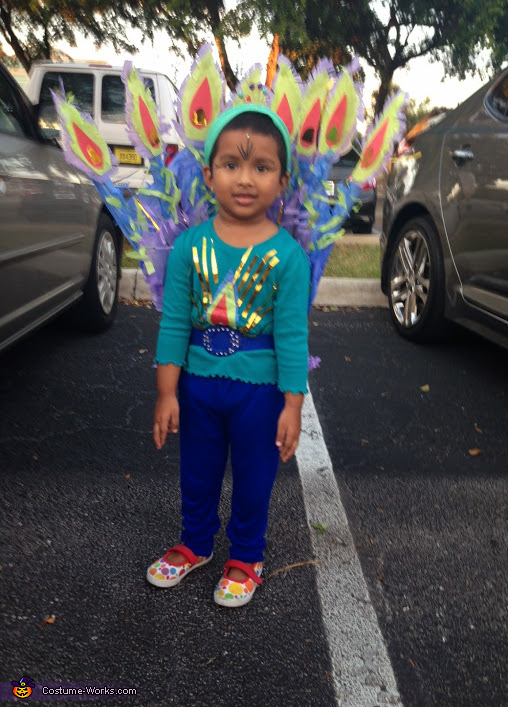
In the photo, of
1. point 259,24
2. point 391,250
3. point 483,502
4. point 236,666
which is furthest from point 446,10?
point 236,666

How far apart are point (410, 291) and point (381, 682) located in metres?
3.14

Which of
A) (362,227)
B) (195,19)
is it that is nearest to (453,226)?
(362,227)

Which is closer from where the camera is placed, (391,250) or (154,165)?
(154,165)

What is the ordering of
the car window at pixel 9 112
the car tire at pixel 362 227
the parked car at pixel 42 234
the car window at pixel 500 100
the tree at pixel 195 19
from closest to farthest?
the parked car at pixel 42 234, the car window at pixel 9 112, the car window at pixel 500 100, the car tire at pixel 362 227, the tree at pixel 195 19

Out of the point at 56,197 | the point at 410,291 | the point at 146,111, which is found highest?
the point at 146,111

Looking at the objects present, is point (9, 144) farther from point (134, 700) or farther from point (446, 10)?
point (446, 10)

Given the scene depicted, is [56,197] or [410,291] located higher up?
[56,197]

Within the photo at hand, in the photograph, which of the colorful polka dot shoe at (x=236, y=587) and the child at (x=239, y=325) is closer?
the child at (x=239, y=325)

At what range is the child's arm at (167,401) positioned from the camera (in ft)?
6.16

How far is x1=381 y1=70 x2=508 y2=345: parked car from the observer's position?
139 inches

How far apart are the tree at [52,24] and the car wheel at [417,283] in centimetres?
1330

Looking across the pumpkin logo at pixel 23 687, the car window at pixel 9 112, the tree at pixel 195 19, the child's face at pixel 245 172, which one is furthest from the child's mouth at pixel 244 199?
the tree at pixel 195 19

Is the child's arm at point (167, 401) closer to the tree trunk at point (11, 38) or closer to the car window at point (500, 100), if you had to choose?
the car window at point (500, 100)

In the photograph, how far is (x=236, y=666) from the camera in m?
1.80
